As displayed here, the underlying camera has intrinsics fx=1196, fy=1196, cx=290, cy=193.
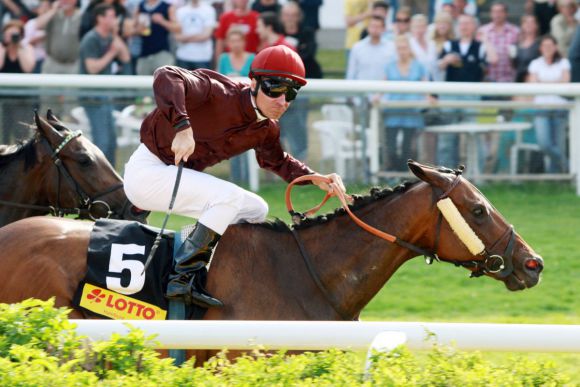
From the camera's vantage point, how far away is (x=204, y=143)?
554 cm

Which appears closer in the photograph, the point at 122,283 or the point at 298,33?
the point at 122,283

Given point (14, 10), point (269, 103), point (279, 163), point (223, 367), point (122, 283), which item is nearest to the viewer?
point (223, 367)

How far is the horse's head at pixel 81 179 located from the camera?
6703 mm

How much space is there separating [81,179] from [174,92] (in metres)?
1.87

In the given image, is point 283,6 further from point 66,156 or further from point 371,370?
point 371,370

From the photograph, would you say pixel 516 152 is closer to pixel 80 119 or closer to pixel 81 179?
pixel 80 119

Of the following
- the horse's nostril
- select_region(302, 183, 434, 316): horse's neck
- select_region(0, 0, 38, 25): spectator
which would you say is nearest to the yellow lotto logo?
select_region(302, 183, 434, 316): horse's neck

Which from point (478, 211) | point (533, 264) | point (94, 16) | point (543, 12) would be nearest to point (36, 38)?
point (94, 16)

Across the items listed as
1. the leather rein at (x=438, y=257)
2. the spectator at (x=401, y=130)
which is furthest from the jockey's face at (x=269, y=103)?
the spectator at (x=401, y=130)

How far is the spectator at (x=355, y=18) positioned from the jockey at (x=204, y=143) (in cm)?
790

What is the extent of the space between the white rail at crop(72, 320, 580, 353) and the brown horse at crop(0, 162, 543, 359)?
132 centimetres

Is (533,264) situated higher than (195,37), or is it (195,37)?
(195,37)

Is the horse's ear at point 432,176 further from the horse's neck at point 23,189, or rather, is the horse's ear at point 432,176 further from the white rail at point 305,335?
the horse's neck at point 23,189

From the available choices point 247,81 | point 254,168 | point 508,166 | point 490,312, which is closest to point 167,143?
point 247,81
